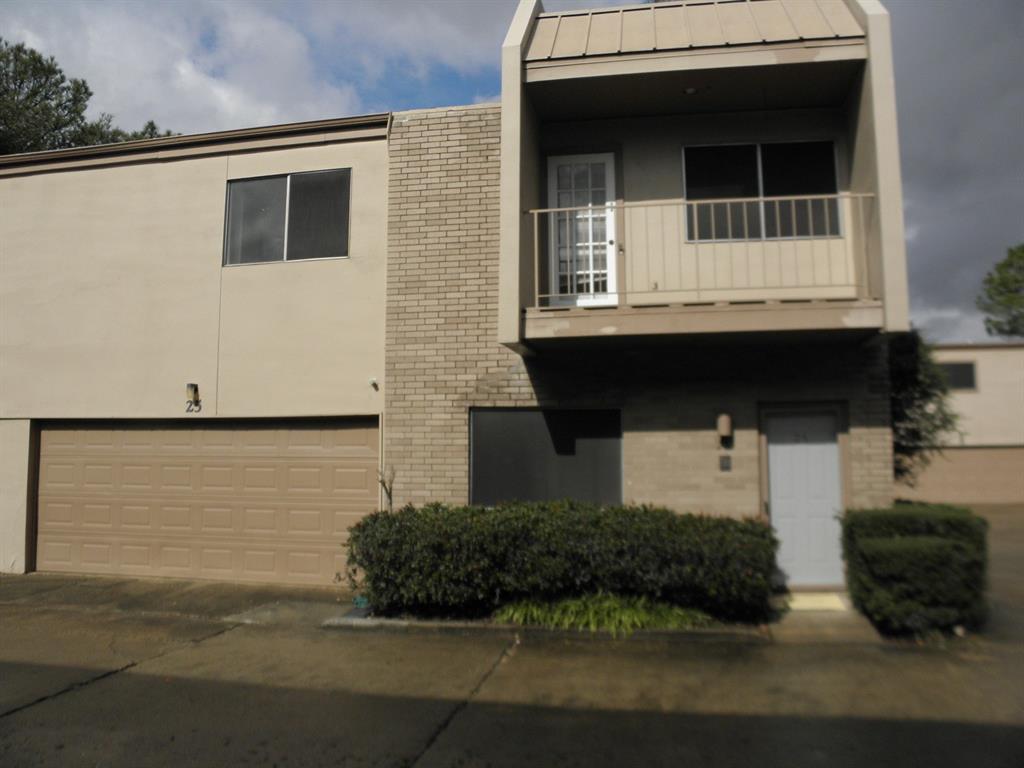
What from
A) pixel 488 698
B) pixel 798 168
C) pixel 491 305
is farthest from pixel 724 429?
pixel 488 698

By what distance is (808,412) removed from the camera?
8828mm

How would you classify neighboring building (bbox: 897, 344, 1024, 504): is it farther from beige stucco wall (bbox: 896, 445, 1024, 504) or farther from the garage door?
the garage door

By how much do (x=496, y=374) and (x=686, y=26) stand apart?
4.46 m

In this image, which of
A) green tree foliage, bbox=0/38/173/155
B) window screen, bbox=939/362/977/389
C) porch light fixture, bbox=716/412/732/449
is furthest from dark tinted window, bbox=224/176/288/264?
window screen, bbox=939/362/977/389

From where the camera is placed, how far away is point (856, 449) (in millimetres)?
8547

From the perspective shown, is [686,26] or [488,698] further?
[686,26]

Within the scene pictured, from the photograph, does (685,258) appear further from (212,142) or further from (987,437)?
(987,437)

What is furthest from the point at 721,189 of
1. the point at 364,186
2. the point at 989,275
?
the point at 989,275

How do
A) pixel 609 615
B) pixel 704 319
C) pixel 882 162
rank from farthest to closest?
1. pixel 704 319
2. pixel 882 162
3. pixel 609 615

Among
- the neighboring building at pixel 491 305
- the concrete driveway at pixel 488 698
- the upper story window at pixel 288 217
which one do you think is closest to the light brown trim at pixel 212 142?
the neighboring building at pixel 491 305

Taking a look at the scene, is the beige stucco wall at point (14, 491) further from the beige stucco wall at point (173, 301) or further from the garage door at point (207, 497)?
the beige stucco wall at point (173, 301)

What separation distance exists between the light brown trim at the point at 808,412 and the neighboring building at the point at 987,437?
16.5 meters

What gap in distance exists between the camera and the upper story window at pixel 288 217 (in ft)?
33.8

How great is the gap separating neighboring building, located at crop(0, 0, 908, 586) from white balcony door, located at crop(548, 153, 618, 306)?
0.04 metres
